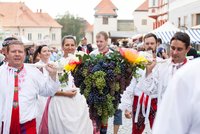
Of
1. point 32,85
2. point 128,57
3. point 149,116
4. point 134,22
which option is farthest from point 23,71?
point 134,22

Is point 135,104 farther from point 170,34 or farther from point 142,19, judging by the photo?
point 142,19

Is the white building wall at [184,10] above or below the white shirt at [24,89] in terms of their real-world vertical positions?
above

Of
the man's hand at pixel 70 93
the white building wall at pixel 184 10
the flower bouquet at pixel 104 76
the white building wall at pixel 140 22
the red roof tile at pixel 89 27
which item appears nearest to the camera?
the flower bouquet at pixel 104 76

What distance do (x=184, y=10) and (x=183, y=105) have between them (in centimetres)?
3222

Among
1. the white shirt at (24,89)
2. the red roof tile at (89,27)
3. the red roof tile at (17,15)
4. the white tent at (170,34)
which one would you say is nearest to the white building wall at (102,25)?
the red roof tile at (89,27)

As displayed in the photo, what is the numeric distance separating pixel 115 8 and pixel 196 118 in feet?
361

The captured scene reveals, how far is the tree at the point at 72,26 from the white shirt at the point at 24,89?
327ft

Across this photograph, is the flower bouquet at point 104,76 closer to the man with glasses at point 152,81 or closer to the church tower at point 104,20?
the man with glasses at point 152,81

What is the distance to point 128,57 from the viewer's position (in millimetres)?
5535

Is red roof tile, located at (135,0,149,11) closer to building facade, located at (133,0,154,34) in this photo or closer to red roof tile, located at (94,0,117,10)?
building facade, located at (133,0,154,34)

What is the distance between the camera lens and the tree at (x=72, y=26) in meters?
107

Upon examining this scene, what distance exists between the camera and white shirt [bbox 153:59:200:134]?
5.89 feet

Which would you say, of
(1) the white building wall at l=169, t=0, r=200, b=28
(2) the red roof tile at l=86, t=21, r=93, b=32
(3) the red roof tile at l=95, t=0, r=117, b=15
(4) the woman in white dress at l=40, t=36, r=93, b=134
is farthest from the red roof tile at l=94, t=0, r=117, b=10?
(4) the woman in white dress at l=40, t=36, r=93, b=134

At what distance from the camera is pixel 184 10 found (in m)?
33.2
